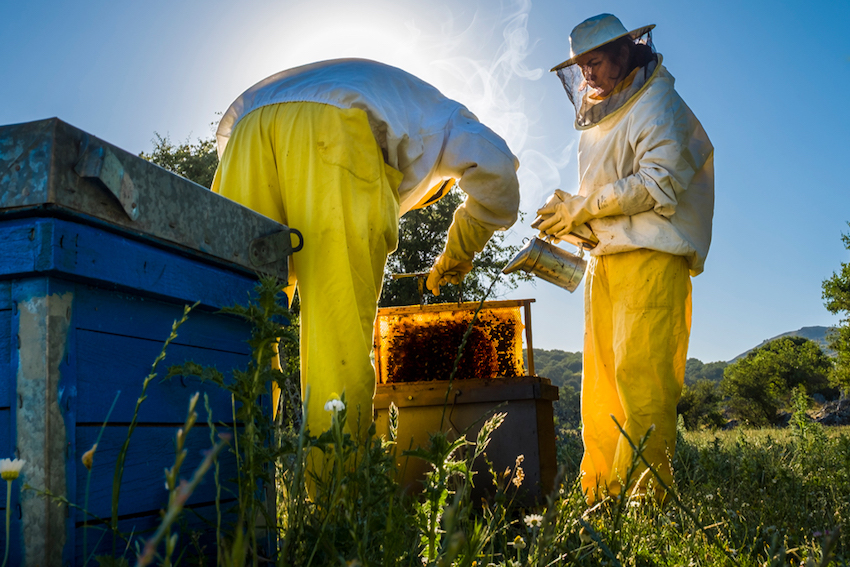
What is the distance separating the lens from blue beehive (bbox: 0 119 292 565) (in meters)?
1.00

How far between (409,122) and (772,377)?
31206mm

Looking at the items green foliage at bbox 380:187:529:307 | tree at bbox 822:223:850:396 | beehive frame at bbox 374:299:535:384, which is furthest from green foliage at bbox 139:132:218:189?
tree at bbox 822:223:850:396

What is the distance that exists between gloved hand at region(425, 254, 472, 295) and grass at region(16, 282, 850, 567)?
120 cm

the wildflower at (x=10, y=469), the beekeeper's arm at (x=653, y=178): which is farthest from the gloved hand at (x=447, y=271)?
the wildflower at (x=10, y=469)

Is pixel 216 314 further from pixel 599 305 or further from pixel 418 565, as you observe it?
pixel 599 305

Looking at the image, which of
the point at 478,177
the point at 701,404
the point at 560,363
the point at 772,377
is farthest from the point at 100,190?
the point at 560,363

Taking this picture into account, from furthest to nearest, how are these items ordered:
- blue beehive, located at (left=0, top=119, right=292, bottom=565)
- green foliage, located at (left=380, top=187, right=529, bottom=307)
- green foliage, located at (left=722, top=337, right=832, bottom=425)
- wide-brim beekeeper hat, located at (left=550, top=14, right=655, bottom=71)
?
1. green foliage, located at (left=722, top=337, right=832, bottom=425)
2. green foliage, located at (left=380, top=187, right=529, bottom=307)
3. wide-brim beekeeper hat, located at (left=550, top=14, right=655, bottom=71)
4. blue beehive, located at (left=0, top=119, right=292, bottom=565)

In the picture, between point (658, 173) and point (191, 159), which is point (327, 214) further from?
point (191, 159)

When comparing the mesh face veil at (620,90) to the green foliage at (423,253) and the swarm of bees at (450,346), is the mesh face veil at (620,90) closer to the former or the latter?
the swarm of bees at (450,346)

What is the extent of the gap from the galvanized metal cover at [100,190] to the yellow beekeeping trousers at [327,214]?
494mm

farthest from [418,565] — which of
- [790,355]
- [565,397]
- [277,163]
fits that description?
[565,397]

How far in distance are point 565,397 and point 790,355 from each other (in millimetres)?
13961

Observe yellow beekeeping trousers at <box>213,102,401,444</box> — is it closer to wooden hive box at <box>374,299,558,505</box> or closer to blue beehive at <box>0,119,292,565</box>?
blue beehive at <box>0,119,292,565</box>

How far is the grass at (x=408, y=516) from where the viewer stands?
2.90 feet
